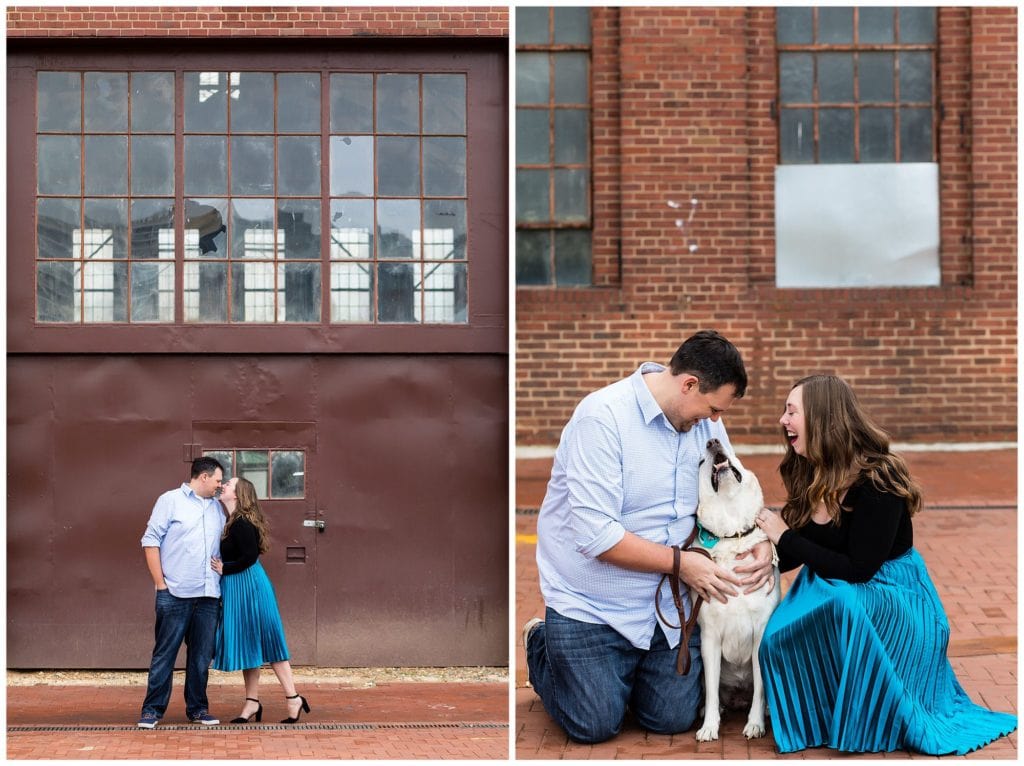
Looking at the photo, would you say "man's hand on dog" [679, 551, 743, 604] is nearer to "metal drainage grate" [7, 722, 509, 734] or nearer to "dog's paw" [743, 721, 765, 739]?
"dog's paw" [743, 721, 765, 739]

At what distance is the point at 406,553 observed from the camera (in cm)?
836

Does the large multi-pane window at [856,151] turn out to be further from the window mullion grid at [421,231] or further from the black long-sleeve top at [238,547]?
the black long-sleeve top at [238,547]

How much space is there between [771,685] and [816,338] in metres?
7.57

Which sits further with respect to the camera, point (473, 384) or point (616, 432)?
point (473, 384)

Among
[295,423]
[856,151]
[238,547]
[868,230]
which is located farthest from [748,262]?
[238,547]

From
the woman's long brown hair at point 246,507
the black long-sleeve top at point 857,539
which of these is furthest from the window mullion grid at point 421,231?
the black long-sleeve top at point 857,539

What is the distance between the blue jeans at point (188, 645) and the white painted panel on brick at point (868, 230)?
725 cm

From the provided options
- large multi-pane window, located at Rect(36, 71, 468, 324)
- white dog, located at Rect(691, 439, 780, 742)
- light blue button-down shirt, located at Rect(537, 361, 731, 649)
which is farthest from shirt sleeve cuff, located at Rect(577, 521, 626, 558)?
large multi-pane window, located at Rect(36, 71, 468, 324)

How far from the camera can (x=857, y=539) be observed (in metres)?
4.96

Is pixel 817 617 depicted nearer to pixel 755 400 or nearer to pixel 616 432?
pixel 616 432

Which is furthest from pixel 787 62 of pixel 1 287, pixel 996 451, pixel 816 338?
pixel 1 287

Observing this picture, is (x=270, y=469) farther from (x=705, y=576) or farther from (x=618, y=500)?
(x=705, y=576)

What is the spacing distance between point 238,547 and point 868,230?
768 centimetres

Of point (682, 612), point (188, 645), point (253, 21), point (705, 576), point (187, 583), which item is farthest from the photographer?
point (253, 21)
